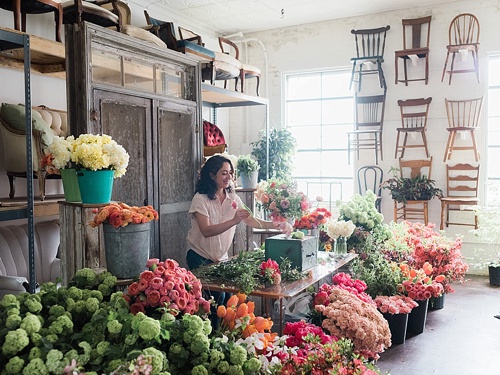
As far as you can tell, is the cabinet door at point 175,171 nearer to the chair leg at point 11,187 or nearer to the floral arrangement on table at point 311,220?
the floral arrangement on table at point 311,220

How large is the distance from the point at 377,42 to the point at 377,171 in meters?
1.98

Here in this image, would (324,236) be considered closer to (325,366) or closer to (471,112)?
(325,366)

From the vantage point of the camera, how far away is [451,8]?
23.3ft

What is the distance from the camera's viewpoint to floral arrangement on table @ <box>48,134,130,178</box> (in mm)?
2627

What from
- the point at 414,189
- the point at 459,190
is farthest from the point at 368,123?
the point at 459,190

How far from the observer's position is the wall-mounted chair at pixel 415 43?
280 inches

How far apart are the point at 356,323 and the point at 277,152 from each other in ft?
16.8

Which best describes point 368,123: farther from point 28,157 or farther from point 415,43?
point 28,157

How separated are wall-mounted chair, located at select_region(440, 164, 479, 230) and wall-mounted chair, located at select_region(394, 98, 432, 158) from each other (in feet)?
1.62

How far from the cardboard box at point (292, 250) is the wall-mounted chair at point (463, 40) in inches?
187

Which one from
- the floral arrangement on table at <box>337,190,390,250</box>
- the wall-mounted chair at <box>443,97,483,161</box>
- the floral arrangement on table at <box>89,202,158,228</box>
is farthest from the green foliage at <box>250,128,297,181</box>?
the floral arrangement on table at <box>89,202,158,228</box>

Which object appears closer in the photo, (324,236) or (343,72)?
(324,236)

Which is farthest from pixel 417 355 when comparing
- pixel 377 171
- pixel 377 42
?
pixel 377 42

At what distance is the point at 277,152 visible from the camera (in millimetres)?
7734
